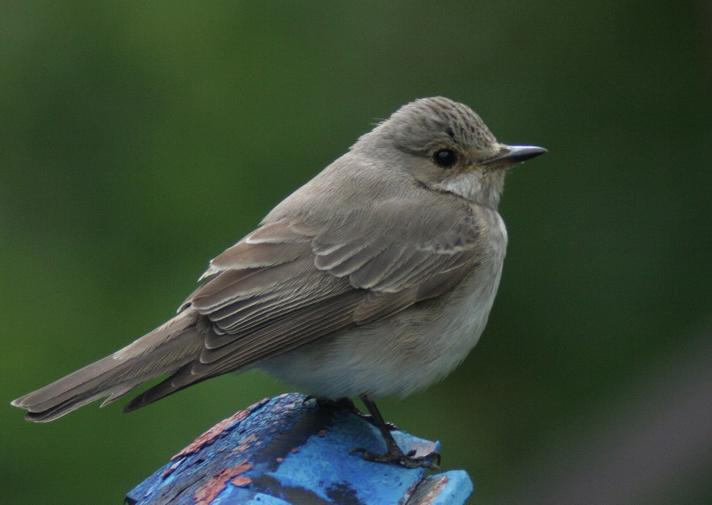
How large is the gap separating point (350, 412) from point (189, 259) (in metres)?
1.58

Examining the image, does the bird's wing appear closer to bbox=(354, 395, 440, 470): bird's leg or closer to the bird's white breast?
the bird's white breast

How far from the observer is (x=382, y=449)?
12.1 ft

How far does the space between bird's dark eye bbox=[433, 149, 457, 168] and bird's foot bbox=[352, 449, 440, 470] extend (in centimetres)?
128

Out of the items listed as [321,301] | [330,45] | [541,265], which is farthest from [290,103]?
[321,301]

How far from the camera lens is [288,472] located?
10.4 ft

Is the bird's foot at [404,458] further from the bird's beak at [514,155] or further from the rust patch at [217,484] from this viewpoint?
the bird's beak at [514,155]

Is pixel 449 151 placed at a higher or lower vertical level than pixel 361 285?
higher

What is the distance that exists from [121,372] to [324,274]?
2.65 ft

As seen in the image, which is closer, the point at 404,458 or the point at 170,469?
the point at 170,469

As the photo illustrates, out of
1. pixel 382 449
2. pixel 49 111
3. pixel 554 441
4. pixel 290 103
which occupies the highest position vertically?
pixel 49 111

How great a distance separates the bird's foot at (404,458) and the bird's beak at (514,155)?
1254 mm

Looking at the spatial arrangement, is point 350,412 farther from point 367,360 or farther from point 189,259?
point 189,259

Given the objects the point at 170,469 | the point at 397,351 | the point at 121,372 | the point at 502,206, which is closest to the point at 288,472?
the point at 170,469

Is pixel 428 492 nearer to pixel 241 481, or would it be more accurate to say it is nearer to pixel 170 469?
pixel 241 481
